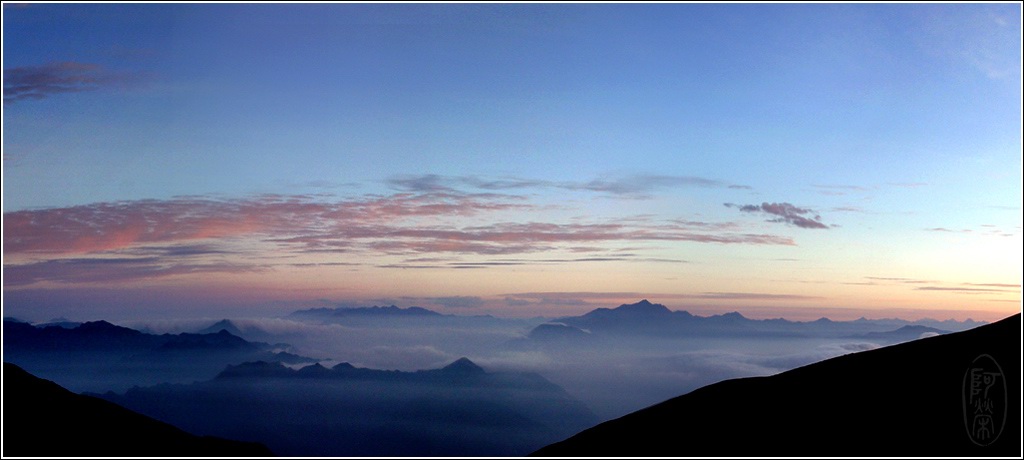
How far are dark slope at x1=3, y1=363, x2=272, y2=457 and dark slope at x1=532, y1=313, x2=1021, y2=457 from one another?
35.5 meters

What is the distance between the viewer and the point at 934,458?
3659 cm

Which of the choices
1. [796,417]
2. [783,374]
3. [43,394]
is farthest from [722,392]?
[43,394]

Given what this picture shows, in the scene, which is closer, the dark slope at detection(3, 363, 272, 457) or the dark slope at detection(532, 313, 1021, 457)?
the dark slope at detection(532, 313, 1021, 457)

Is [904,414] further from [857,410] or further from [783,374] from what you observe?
[783,374]

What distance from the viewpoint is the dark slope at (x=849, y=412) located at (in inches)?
1620

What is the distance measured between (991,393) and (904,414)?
6.29 m

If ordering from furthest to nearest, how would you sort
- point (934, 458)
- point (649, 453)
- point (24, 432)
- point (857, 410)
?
1. point (24, 432)
2. point (649, 453)
3. point (857, 410)
4. point (934, 458)

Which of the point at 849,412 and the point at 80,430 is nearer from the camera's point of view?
the point at 849,412

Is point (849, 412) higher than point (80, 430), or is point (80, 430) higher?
point (849, 412)

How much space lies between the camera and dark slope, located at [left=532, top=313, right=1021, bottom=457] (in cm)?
4116

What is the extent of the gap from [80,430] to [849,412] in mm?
64631

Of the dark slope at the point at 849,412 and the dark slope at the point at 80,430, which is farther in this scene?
the dark slope at the point at 80,430

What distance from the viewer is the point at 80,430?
68.2 metres

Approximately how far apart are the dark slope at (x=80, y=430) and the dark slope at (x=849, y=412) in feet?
116
